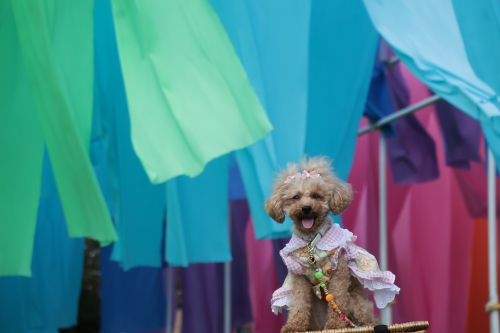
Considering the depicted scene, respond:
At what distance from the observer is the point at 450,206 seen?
5.17 meters

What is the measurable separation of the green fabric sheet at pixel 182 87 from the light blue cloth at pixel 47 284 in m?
1.48

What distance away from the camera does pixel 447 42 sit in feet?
10.6

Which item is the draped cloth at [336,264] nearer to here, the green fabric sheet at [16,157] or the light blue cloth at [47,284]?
the green fabric sheet at [16,157]

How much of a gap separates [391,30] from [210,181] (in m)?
1.15

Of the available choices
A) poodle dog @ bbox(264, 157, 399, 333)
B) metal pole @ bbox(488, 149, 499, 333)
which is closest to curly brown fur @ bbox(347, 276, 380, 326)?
poodle dog @ bbox(264, 157, 399, 333)

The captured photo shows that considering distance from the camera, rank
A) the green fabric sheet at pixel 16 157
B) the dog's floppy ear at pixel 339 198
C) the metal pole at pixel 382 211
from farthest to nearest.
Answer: the metal pole at pixel 382 211
the green fabric sheet at pixel 16 157
the dog's floppy ear at pixel 339 198

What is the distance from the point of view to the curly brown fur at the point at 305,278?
2.29 m

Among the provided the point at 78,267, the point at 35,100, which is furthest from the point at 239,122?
the point at 78,267

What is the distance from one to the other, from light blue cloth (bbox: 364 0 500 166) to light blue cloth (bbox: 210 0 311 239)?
38 centimetres

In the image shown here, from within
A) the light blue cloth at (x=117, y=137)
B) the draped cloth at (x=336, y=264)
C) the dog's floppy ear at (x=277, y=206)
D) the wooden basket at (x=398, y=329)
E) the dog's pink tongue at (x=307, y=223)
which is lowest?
the wooden basket at (x=398, y=329)

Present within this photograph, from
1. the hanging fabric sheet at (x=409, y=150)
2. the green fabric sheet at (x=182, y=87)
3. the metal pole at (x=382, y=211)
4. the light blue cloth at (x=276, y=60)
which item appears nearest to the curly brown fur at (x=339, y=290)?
the green fabric sheet at (x=182, y=87)

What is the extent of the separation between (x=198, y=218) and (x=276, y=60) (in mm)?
869

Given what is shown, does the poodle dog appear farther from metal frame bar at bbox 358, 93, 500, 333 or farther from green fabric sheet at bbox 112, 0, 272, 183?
Result: metal frame bar at bbox 358, 93, 500, 333

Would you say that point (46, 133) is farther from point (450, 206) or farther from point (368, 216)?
point (450, 206)
